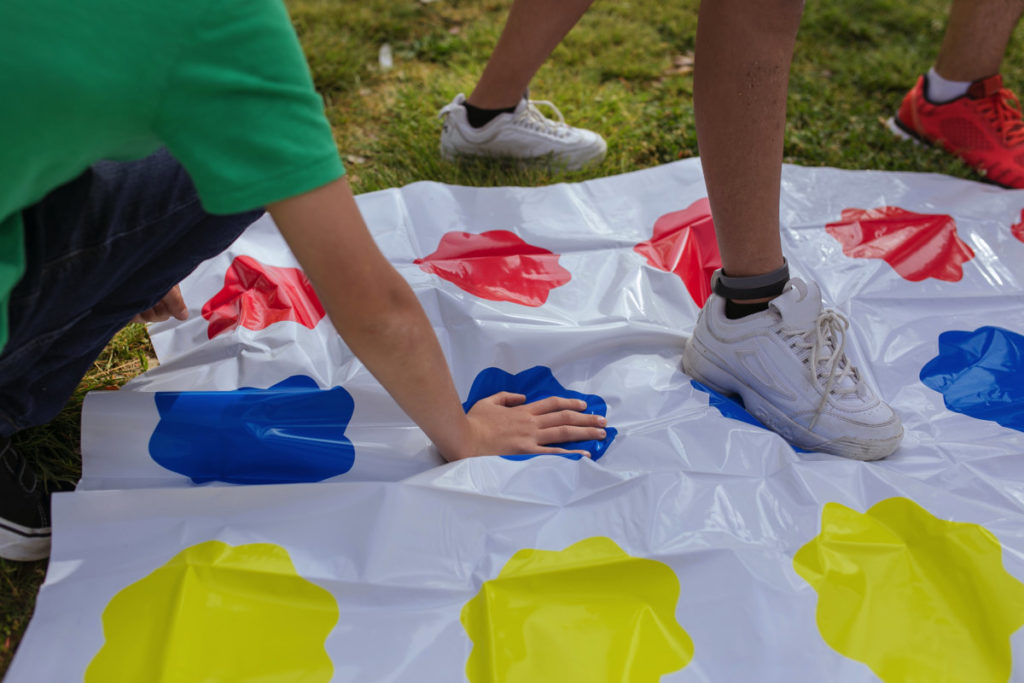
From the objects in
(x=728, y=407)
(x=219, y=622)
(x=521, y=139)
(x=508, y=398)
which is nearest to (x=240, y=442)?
(x=219, y=622)

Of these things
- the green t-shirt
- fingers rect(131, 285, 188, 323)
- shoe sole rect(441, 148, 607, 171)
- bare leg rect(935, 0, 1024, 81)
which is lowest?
shoe sole rect(441, 148, 607, 171)

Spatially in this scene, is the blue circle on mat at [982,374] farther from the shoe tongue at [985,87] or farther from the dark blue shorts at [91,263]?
the dark blue shorts at [91,263]

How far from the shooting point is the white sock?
1781mm

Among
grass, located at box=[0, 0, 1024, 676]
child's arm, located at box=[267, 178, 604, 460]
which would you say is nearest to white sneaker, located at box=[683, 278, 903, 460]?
child's arm, located at box=[267, 178, 604, 460]

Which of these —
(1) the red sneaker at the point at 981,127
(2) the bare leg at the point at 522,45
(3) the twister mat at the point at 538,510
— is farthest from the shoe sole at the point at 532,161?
(1) the red sneaker at the point at 981,127

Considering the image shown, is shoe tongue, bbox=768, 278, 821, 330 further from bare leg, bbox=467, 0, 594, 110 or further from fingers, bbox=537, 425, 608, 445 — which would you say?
bare leg, bbox=467, 0, 594, 110

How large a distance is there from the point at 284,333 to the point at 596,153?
0.90 metres

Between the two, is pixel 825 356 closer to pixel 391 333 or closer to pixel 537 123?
pixel 391 333

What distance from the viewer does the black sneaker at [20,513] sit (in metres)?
0.91

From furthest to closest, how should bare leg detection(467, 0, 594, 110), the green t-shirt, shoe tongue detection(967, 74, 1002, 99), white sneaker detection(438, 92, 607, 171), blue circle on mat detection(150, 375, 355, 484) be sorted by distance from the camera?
shoe tongue detection(967, 74, 1002, 99)
white sneaker detection(438, 92, 607, 171)
bare leg detection(467, 0, 594, 110)
blue circle on mat detection(150, 375, 355, 484)
the green t-shirt

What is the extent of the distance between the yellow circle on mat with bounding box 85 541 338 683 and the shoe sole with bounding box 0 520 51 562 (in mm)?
207

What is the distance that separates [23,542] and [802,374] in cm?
112

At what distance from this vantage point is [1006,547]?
88cm

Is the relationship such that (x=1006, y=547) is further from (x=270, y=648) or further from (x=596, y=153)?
(x=596, y=153)
